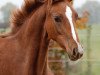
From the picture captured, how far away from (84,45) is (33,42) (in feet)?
16.0

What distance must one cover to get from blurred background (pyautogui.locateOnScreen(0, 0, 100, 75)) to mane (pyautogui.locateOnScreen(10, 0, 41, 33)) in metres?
3.29

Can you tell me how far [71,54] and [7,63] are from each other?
91 centimetres

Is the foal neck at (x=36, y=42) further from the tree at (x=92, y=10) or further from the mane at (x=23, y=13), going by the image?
the tree at (x=92, y=10)

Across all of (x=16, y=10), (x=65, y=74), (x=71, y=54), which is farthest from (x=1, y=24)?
(x=71, y=54)

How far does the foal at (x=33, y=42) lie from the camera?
5.64 m

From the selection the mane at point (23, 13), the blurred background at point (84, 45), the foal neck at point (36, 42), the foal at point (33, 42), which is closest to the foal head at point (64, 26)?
the foal at point (33, 42)

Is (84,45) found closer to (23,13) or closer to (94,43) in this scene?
(94,43)

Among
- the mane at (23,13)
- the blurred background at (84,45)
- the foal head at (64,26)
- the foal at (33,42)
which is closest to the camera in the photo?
the foal head at (64,26)

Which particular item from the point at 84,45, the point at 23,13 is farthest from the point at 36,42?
the point at 84,45

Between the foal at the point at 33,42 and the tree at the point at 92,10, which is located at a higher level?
the tree at the point at 92,10

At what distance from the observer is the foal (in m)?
5.64

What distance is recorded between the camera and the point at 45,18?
5793mm

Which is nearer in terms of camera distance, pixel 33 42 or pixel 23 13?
pixel 33 42

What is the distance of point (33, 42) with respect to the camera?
19.2 ft
